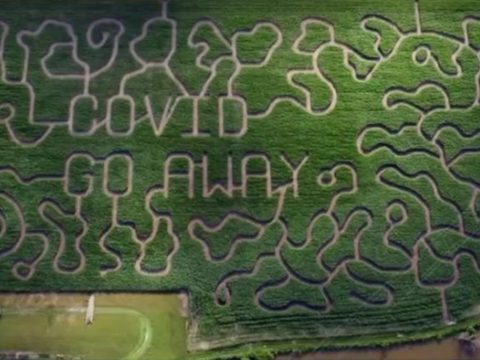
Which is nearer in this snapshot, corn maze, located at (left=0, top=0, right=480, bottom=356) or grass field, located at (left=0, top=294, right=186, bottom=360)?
grass field, located at (left=0, top=294, right=186, bottom=360)

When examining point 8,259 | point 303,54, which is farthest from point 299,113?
point 8,259

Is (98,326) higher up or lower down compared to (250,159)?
lower down

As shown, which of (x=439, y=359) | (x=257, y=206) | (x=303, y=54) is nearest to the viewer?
(x=439, y=359)

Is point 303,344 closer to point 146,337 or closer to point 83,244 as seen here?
point 146,337

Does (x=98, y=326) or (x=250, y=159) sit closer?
(x=98, y=326)

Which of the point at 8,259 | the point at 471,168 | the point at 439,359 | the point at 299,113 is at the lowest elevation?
the point at 439,359

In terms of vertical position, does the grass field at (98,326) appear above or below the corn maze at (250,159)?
below

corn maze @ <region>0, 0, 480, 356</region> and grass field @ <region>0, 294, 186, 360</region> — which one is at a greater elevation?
corn maze @ <region>0, 0, 480, 356</region>

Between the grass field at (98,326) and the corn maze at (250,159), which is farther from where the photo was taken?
the corn maze at (250,159)
